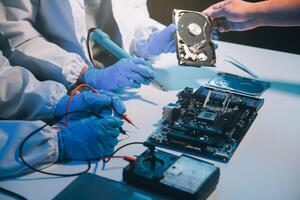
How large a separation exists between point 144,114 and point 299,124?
1.65ft

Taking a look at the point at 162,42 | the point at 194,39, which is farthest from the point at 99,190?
the point at 162,42

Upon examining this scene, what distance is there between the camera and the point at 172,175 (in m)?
0.95

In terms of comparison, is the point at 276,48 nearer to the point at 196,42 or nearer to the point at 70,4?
the point at 196,42

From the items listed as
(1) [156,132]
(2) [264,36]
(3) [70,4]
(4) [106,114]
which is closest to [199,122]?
(1) [156,132]

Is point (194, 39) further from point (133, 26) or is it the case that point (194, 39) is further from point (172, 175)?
point (172, 175)

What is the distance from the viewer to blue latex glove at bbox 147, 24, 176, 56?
1701 millimetres

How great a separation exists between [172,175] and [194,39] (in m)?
0.77

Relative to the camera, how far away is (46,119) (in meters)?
1.24

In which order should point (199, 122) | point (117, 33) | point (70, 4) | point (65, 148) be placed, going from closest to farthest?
point (65, 148), point (199, 122), point (70, 4), point (117, 33)

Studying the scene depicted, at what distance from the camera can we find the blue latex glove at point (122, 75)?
1.43 m

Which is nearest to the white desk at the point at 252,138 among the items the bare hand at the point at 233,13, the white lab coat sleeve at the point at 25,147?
the white lab coat sleeve at the point at 25,147

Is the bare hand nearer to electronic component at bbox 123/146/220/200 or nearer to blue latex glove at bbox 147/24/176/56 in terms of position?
blue latex glove at bbox 147/24/176/56

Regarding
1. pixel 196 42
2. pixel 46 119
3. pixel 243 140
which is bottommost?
pixel 46 119

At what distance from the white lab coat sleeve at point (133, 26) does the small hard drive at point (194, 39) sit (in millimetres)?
237
